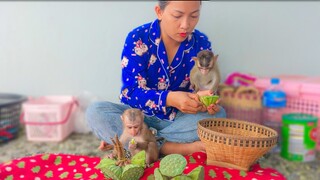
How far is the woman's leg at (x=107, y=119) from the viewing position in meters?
1.40

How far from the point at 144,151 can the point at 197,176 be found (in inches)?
7.0

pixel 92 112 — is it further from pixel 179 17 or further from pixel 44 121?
pixel 44 121

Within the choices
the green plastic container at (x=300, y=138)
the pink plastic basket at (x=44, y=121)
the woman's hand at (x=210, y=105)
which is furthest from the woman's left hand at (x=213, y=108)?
the pink plastic basket at (x=44, y=121)

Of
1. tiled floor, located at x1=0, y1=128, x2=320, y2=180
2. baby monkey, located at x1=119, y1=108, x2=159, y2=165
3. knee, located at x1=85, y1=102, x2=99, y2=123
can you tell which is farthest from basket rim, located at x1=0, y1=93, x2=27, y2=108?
baby monkey, located at x1=119, y1=108, x2=159, y2=165

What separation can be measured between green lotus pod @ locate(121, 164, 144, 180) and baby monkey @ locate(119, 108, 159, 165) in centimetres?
7

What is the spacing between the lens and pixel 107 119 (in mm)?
1415

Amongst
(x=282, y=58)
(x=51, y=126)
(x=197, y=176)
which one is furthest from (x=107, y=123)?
(x=282, y=58)

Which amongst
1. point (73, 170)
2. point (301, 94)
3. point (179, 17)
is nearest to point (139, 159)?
point (73, 170)

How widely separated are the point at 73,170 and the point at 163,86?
0.42 meters

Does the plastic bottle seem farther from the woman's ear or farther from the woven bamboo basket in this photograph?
the woman's ear

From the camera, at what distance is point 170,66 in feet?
4.58

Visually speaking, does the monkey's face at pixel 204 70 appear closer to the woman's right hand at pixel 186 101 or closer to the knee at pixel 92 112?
the woman's right hand at pixel 186 101

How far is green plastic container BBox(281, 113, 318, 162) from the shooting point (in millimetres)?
1753

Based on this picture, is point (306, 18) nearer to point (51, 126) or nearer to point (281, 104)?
point (281, 104)
